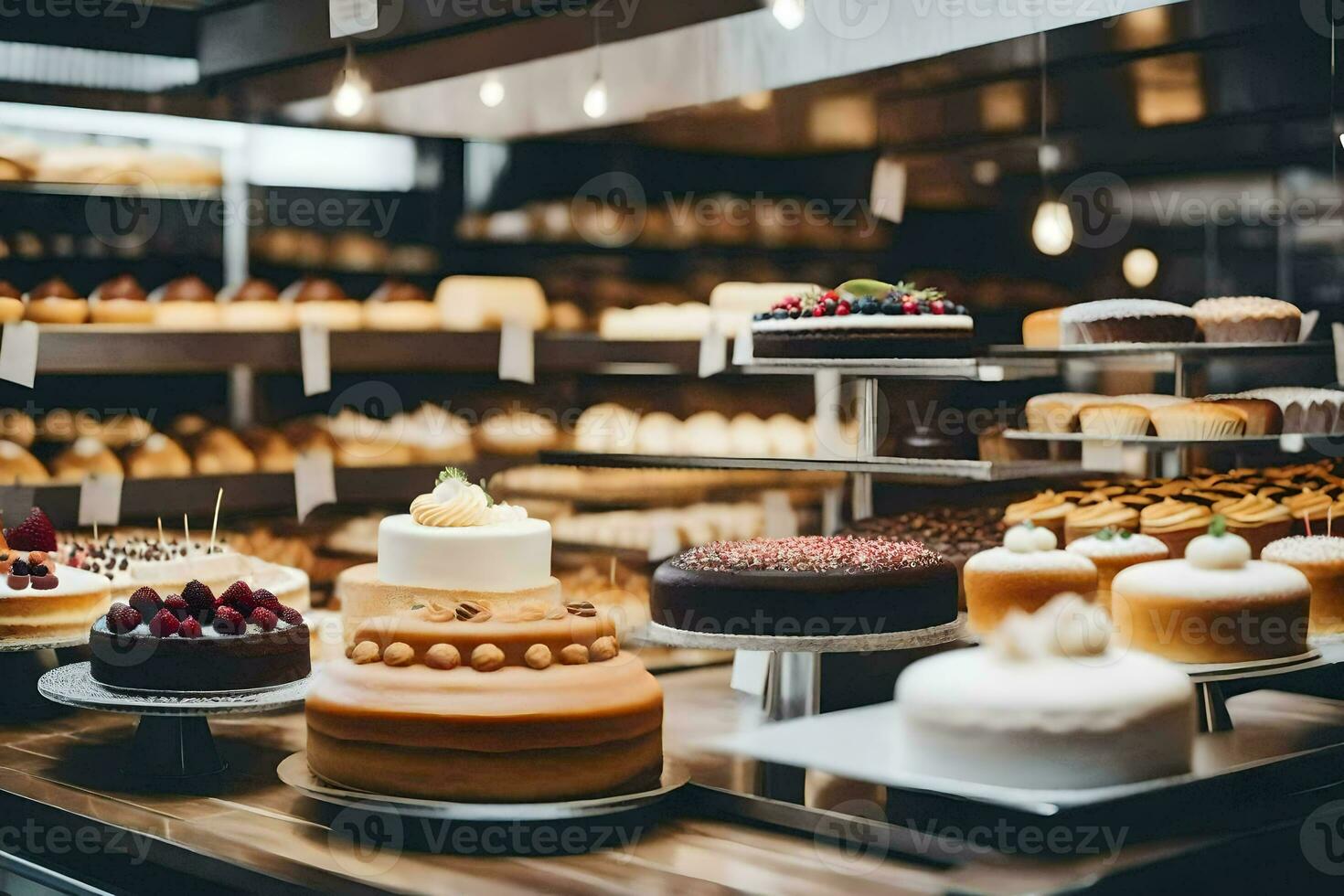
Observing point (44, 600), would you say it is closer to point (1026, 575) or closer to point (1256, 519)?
point (1026, 575)

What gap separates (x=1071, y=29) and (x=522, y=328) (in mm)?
1858

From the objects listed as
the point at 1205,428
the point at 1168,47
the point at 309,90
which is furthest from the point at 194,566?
the point at 1168,47

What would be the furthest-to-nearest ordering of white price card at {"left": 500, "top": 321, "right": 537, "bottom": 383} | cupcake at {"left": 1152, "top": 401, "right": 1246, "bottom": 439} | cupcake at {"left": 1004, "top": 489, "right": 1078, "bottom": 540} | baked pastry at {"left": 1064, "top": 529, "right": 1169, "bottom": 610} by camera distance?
white price card at {"left": 500, "top": 321, "right": 537, "bottom": 383}, cupcake at {"left": 1152, "top": 401, "right": 1246, "bottom": 439}, cupcake at {"left": 1004, "top": 489, "right": 1078, "bottom": 540}, baked pastry at {"left": 1064, "top": 529, "right": 1169, "bottom": 610}

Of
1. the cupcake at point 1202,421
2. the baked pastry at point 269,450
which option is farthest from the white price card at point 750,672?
the baked pastry at point 269,450

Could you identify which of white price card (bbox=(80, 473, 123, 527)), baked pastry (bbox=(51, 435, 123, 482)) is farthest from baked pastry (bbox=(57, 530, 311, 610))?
baked pastry (bbox=(51, 435, 123, 482))

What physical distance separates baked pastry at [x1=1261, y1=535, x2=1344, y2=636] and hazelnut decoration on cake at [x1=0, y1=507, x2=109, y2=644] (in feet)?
7.94

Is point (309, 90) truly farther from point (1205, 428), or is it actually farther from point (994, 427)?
point (1205, 428)

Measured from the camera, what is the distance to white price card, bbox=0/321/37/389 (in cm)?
397

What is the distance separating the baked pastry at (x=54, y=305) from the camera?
430 centimetres

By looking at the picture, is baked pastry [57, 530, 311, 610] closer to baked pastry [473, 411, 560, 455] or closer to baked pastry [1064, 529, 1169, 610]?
baked pastry [473, 411, 560, 455]

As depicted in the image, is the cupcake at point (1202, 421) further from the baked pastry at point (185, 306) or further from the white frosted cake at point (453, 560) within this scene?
the baked pastry at point (185, 306)

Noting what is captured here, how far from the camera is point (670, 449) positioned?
529 centimetres

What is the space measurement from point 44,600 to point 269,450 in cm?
149

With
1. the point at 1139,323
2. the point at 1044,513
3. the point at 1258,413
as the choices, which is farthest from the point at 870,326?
the point at 1258,413
